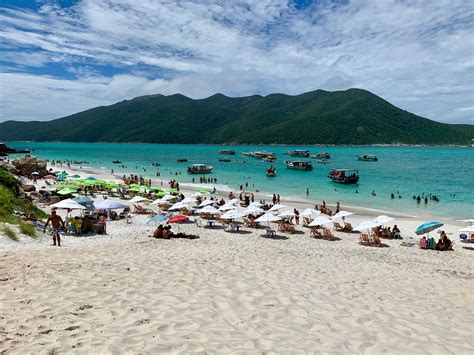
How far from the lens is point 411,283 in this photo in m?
10.1

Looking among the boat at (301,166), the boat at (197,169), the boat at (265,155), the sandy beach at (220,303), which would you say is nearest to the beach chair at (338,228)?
the sandy beach at (220,303)

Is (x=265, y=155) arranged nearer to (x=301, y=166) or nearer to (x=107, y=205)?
(x=301, y=166)

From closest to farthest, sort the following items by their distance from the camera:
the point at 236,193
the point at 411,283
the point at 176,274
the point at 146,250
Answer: the point at 176,274, the point at 411,283, the point at 146,250, the point at 236,193

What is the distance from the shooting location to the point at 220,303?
22.2 ft

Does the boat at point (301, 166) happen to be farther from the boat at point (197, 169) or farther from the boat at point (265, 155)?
the boat at point (265, 155)

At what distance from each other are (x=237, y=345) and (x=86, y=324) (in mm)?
2268

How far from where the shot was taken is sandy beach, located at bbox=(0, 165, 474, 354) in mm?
5055

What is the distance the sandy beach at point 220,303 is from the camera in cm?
505

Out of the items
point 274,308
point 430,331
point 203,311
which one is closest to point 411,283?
point 430,331

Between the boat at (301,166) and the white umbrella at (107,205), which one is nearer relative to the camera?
the white umbrella at (107,205)

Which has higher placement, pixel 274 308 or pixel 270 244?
pixel 274 308

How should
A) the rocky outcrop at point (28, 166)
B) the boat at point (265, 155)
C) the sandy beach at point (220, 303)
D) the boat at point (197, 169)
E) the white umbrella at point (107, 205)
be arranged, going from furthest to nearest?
the boat at point (265, 155), the boat at point (197, 169), the rocky outcrop at point (28, 166), the white umbrella at point (107, 205), the sandy beach at point (220, 303)

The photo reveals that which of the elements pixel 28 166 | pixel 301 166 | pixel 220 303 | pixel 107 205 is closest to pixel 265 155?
pixel 301 166

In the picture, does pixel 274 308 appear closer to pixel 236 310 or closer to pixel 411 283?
pixel 236 310
